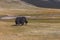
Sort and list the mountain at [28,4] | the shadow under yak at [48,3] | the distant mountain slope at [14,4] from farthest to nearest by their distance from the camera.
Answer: the distant mountain slope at [14,4] < the mountain at [28,4] < the shadow under yak at [48,3]

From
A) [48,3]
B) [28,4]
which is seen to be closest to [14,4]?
[28,4]

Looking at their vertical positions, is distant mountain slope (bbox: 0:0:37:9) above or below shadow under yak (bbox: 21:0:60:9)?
below

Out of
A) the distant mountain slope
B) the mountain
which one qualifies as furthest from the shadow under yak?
the distant mountain slope

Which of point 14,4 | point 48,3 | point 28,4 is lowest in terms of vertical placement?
point 14,4

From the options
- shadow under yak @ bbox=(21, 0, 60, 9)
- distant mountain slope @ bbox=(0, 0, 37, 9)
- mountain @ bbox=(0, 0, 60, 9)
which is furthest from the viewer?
distant mountain slope @ bbox=(0, 0, 37, 9)

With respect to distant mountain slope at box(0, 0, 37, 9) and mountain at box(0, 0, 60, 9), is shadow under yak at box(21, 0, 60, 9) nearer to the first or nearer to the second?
mountain at box(0, 0, 60, 9)

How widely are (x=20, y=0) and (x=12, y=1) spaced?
9.34ft

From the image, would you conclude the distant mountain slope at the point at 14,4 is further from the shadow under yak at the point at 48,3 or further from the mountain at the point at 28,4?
the shadow under yak at the point at 48,3

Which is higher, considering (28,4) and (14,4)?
(28,4)

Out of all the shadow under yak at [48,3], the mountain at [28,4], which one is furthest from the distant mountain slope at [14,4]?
the shadow under yak at [48,3]

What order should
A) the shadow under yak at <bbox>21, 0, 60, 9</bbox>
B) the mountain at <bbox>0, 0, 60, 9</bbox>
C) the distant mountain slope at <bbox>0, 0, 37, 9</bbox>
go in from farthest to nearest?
the distant mountain slope at <bbox>0, 0, 37, 9</bbox>, the mountain at <bbox>0, 0, 60, 9</bbox>, the shadow under yak at <bbox>21, 0, 60, 9</bbox>

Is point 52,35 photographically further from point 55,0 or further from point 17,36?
point 55,0

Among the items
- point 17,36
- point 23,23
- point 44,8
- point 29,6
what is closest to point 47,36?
point 17,36

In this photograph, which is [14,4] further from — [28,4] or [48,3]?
[48,3]
